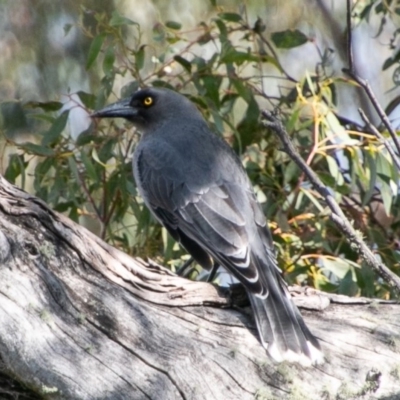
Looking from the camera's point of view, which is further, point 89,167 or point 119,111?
point 119,111

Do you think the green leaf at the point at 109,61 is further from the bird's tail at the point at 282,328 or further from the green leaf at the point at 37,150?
the bird's tail at the point at 282,328

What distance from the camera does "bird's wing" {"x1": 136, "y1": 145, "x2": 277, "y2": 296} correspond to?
13.6 ft

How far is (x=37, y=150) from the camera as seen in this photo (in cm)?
485

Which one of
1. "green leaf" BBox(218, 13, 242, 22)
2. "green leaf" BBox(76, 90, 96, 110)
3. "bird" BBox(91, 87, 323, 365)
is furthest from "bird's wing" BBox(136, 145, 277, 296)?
"green leaf" BBox(218, 13, 242, 22)

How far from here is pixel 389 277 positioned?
11.8 ft

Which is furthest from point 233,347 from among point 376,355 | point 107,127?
point 107,127

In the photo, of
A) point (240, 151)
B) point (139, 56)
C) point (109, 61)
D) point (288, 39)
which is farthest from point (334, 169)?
point (109, 61)

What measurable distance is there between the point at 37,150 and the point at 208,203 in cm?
93

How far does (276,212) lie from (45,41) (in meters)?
2.36

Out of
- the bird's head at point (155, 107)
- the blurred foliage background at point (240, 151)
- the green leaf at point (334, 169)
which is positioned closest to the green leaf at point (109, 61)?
the blurred foliage background at point (240, 151)

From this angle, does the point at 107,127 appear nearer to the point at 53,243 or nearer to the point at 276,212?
the point at 276,212

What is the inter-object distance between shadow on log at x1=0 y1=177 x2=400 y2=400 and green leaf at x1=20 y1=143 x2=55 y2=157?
3.71 ft

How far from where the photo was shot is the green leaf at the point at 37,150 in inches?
190

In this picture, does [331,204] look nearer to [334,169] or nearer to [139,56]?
[334,169]
